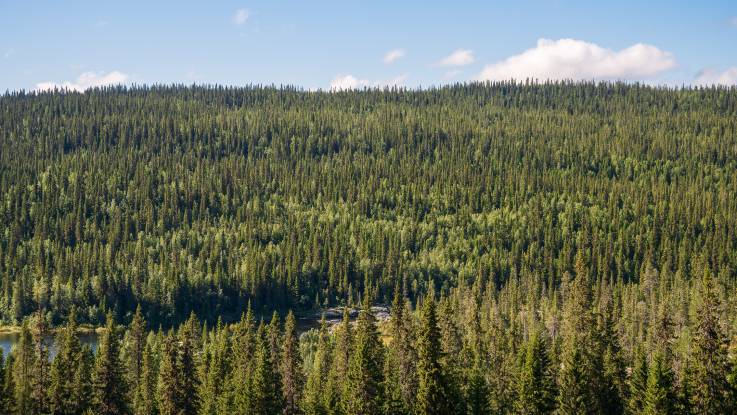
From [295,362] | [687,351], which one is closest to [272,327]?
[295,362]

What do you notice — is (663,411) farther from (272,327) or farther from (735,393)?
(272,327)

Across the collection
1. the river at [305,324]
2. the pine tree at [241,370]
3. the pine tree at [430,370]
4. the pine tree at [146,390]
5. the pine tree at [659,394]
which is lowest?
the river at [305,324]

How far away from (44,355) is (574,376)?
5552 centimetres

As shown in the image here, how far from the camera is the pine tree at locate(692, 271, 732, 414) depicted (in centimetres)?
6378

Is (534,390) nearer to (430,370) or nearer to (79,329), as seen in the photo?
(430,370)

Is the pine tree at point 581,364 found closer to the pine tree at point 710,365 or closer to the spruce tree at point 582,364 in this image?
the spruce tree at point 582,364

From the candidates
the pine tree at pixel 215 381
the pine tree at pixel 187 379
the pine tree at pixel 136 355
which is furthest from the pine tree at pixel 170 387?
the pine tree at pixel 136 355

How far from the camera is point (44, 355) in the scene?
81.0m

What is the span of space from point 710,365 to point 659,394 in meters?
4.92

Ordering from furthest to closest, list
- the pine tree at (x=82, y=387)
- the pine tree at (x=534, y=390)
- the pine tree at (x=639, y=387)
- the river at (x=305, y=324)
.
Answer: the river at (x=305, y=324) < the pine tree at (x=82, y=387) < the pine tree at (x=639, y=387) < the pine tree at (x=534, y=390)

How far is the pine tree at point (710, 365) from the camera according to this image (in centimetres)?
6378

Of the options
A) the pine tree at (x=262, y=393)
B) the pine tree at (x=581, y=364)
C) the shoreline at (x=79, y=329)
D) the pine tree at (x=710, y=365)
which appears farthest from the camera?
the shoreline at (x=79, y=329)

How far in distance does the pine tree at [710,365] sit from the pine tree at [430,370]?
75.3ft

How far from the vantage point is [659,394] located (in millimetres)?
64625
